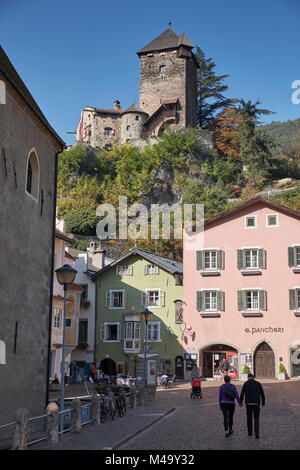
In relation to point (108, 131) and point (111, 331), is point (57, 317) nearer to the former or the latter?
point (111, 331)

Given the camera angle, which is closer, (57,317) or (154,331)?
(57,317)

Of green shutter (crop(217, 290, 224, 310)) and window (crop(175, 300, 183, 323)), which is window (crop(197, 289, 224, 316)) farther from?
window (crop(175, 300, 183, 323))

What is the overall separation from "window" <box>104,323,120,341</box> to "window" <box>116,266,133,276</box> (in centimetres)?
372

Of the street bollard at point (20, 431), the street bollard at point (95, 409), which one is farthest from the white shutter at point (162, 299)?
the street bollard at point (20, 431)

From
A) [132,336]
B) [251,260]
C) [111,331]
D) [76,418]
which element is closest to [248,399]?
[76,418]

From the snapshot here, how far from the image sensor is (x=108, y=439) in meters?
13.4

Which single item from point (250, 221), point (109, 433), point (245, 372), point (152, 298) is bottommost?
point (109, 433)

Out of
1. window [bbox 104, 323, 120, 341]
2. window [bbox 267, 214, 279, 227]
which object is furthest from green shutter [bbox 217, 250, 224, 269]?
window [bbox 104, 323, 120, 341]

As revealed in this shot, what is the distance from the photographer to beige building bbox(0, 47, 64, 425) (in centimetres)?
1534

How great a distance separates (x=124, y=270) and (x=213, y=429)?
27888 mm

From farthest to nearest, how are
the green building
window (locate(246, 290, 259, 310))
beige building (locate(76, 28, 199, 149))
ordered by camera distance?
beige building (locate(76, 28, 199, 149)) → the green building → window (locate(246, 290, 259, 310))

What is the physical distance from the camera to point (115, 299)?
1673 inches
